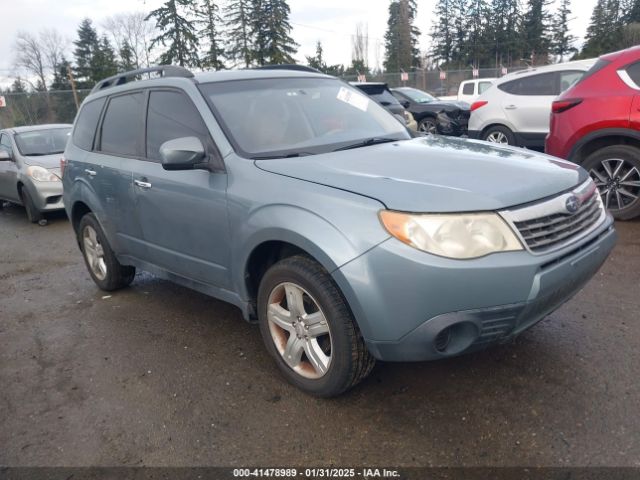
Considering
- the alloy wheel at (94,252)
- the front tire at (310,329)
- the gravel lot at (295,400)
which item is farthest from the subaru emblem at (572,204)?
the alloy wheel at (94,252)

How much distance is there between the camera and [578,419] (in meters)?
2.45

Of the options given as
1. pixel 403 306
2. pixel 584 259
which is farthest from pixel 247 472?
pixel 584 259

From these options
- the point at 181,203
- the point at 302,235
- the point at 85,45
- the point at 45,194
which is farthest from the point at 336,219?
the point at 85,45

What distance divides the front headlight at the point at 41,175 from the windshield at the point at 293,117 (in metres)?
5.71

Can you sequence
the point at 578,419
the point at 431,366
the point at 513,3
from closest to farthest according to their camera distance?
the point at 578,419, the point at 431,366, the point at 513,3

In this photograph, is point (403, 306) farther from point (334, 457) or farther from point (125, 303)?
point (125, 303)

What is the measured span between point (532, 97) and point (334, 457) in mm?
8004

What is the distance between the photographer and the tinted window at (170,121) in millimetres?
3260

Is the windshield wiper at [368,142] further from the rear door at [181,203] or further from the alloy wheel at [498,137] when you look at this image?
the alloy wheel at [498,137]

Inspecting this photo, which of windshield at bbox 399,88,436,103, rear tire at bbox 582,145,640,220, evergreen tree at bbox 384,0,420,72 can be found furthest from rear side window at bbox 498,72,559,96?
evergreen tree at bbox 384,0,420,72

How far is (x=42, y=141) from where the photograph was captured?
8797 millimetres

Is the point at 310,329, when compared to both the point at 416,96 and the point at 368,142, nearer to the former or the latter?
the point at 368,142

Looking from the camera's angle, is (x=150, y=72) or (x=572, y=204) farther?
(x=150, y=72)

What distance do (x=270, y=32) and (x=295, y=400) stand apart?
133 feet
